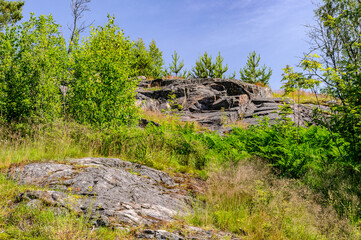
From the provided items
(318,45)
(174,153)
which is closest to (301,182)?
(174,153)

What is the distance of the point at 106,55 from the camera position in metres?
9.70

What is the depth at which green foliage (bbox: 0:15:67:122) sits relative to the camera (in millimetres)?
8711

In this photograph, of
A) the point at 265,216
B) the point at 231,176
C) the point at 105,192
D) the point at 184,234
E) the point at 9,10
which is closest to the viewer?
the point at 184,234

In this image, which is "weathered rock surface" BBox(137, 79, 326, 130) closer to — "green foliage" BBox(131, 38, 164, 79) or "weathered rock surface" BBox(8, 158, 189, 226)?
"green foliage" BBox(131, 38, 164, 79)

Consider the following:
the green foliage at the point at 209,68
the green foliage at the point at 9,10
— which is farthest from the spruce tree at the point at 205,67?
the green foliage at the point at 9,10

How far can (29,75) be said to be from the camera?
8.73m

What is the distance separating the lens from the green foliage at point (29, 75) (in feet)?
28.6

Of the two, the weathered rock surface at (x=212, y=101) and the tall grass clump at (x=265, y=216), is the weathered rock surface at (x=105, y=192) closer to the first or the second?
the tall grass clump at (x=265, y=216)

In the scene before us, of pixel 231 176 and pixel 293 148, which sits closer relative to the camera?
pixel 231 176

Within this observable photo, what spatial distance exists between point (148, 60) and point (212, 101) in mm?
12189

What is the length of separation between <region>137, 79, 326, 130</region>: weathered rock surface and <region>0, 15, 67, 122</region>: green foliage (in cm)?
844

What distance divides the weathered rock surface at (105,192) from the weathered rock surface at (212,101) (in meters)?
10.6

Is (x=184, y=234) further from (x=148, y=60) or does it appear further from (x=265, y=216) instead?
(x=148, y=60)

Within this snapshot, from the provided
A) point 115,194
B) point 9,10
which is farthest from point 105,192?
point 9,10
